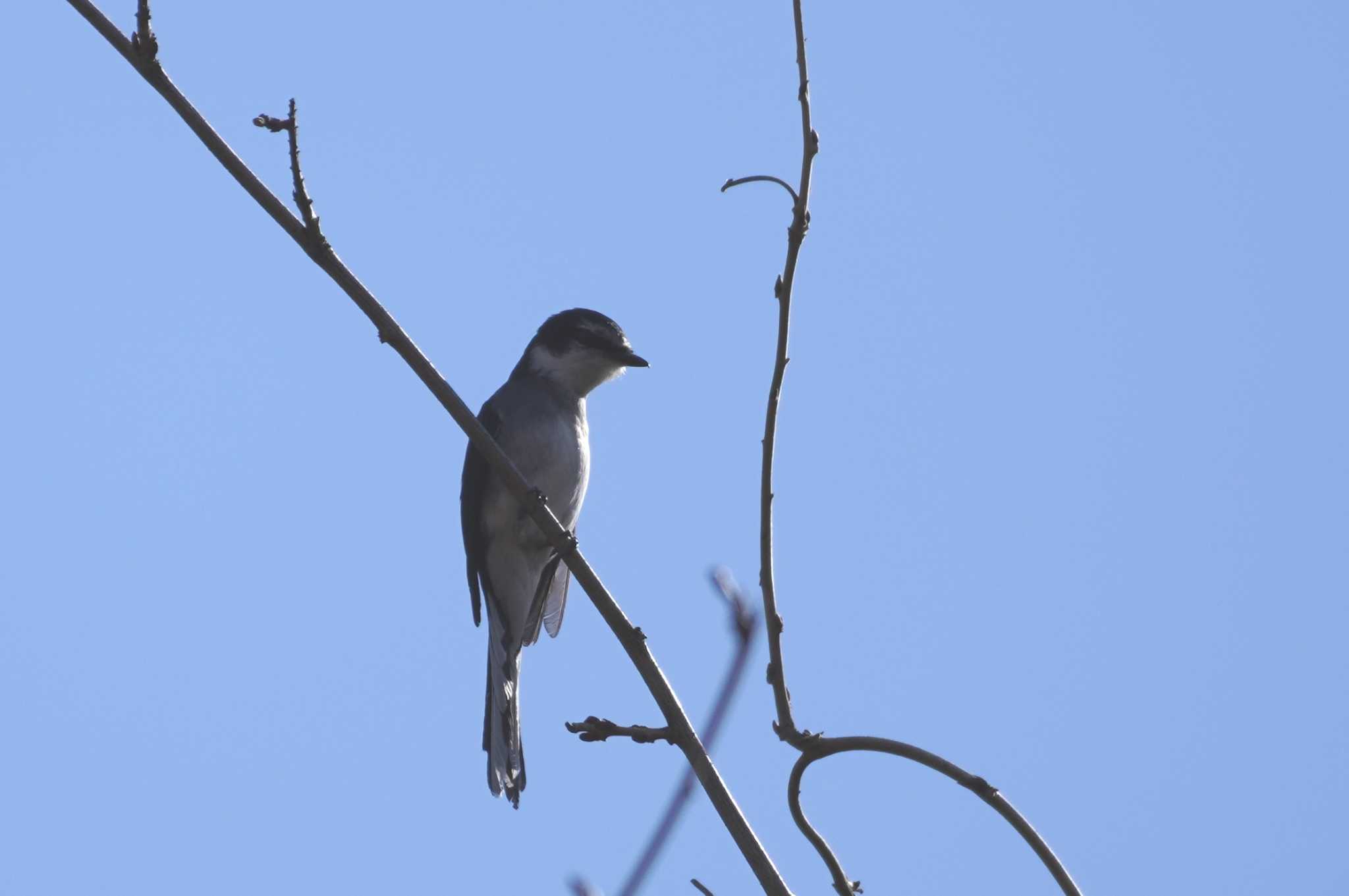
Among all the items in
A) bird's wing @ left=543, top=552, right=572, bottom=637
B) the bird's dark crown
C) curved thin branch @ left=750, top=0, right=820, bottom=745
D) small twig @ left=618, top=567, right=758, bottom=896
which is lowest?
small twig @ left=618, top=567, right=758, bottom=896

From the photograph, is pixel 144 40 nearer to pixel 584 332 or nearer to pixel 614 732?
pixel 614 732

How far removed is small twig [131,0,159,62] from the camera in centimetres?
372

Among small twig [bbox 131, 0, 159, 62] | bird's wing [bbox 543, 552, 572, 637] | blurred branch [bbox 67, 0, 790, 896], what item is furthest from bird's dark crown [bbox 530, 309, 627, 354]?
small twig [bbox 131, 0, 159, 62]

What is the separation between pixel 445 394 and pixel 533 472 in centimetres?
470

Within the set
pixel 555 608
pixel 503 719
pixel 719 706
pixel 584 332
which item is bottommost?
pixel 719 706

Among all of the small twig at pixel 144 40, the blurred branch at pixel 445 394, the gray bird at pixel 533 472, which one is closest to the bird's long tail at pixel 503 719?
the gray bird at pixel 533 472

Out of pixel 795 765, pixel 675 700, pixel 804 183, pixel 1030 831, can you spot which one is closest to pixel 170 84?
pixel 804 183

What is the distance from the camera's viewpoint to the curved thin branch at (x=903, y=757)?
9.86 ft

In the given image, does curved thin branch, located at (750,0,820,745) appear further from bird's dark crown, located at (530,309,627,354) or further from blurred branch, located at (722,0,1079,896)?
bird's dark crown, located at (530,309,627,354)

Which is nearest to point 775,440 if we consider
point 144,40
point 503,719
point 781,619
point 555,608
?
point 781,619

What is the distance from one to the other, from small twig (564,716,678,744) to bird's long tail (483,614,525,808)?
2945 mm

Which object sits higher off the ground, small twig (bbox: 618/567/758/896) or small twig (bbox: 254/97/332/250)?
small twig (bbox: 254/97/332/250)

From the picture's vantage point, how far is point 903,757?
3250mm

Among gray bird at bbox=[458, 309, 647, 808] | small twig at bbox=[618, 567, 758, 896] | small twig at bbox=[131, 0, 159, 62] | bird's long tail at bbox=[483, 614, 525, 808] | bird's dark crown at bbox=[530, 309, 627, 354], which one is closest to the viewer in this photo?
small twig at bbox=[618, 567, 758, 896]
